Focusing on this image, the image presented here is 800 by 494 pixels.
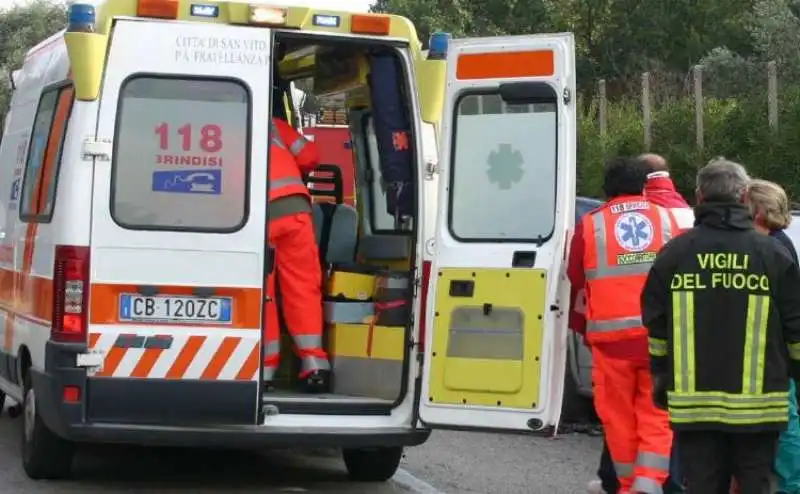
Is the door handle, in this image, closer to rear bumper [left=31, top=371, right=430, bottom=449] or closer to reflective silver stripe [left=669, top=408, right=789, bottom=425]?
rear bumper [left=31, top=371, right=430, bottom=449]

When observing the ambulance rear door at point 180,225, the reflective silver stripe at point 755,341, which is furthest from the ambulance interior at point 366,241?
the reflective silver stripe at point 755,341

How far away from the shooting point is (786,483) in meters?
6.82

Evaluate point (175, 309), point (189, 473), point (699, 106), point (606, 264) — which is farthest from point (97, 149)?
point (699, 106)

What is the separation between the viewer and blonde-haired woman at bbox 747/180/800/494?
6.77 meters

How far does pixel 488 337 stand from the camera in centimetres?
714

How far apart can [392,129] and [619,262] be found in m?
1.81

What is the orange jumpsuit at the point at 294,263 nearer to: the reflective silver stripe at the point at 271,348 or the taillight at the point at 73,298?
the reflective silver stripe at the point at 271,348

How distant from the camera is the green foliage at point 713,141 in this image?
1623 cm

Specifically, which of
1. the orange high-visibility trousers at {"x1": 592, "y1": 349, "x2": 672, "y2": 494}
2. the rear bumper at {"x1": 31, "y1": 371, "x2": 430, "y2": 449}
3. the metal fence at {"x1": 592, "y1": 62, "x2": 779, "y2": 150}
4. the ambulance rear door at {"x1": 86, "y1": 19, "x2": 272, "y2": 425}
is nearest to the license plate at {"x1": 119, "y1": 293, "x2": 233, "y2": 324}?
the ambulance rear door at {"x1": 86, "y1": 19, "x2": 272, "y2": 425}

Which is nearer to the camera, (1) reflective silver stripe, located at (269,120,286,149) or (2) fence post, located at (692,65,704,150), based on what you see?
(1) reflective silver stripe, located at (269,120,286,149)

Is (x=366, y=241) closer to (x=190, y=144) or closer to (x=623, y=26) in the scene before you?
(x=190, y=144)

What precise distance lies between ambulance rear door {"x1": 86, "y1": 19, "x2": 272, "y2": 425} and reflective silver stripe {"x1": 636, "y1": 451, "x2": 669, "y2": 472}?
74.7 inches

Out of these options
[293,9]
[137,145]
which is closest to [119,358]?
[137,145]

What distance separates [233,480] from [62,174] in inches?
84.0
